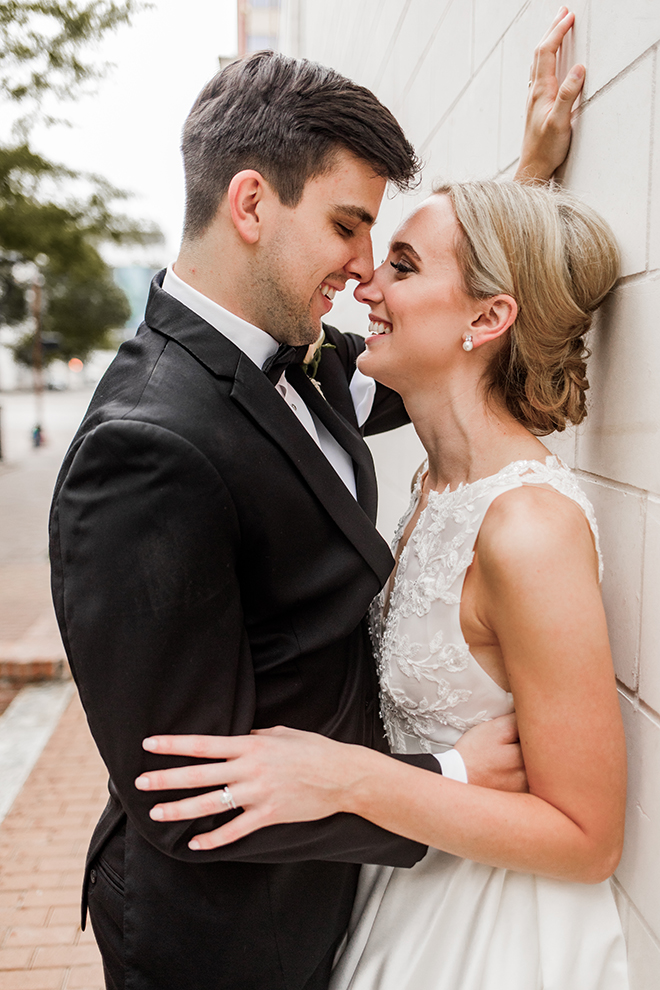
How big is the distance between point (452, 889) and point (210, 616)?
2.47 ft

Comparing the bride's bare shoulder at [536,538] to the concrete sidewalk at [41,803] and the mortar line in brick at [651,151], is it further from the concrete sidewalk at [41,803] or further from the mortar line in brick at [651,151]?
the concrete sidewalk at [41,803]

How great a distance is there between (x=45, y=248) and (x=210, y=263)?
8.85m

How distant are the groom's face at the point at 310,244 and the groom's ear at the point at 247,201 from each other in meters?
0.03

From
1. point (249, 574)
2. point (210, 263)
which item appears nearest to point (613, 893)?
point (249, 574)

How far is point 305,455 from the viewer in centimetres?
140

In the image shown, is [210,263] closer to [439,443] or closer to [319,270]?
[319,270]

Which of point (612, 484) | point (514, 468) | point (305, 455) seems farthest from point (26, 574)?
point (612, 484)

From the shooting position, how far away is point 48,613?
6.33 metres

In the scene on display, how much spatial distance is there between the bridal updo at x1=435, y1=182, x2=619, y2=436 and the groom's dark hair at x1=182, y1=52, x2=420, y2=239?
0.22 metres

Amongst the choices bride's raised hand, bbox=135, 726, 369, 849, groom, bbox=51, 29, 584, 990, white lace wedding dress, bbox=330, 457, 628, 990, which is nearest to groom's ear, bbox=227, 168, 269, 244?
groom, bbox=51, 29, 584, 990

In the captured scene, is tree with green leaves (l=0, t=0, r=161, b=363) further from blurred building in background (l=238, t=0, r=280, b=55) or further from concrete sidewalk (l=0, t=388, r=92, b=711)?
blurred building in background (l=238, t=0, r=280, b=55)

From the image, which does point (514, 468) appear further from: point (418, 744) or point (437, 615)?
point (418, 744)

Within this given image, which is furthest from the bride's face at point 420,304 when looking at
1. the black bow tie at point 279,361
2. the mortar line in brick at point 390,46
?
the mortar line in brick at point 390,46

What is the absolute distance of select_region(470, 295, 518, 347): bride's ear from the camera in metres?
1.54
